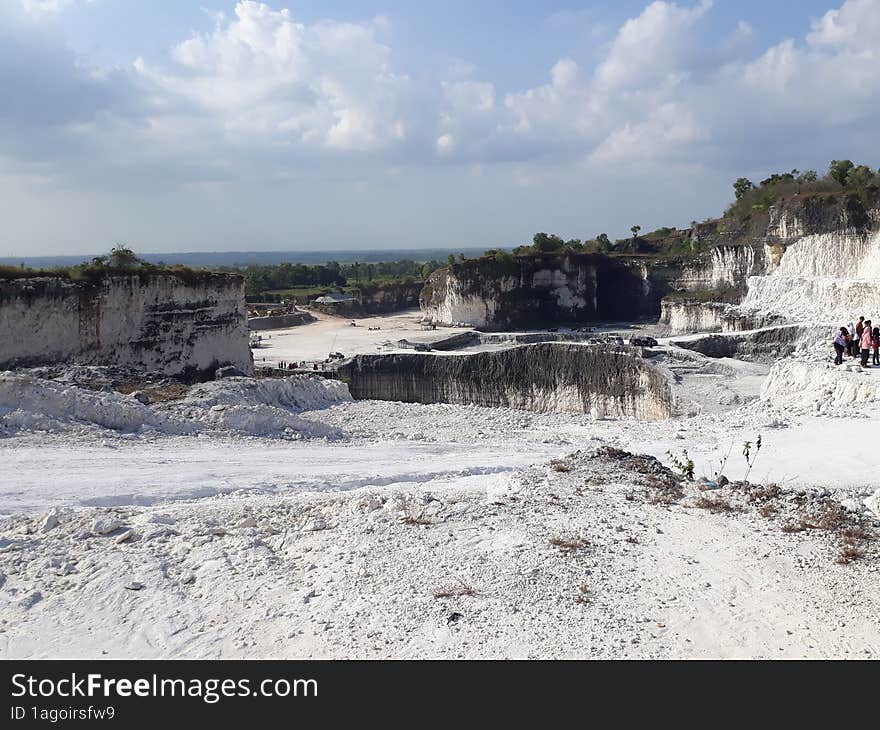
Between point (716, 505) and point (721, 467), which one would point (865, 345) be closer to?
point (721, 467)

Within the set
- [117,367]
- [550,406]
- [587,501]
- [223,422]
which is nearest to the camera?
[587,501]

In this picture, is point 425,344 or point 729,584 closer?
point 729,584

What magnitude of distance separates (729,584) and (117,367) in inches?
753

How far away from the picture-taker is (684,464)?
1188 cm

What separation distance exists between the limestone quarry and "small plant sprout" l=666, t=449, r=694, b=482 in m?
0.06

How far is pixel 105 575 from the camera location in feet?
22.6

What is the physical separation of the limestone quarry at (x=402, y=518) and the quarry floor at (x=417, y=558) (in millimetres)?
31

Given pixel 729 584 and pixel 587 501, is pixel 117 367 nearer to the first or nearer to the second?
pixel 587 501

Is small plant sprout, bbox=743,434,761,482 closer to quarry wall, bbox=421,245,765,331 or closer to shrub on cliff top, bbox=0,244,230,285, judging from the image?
shrub on cliff top, bbox=0,244,230,285

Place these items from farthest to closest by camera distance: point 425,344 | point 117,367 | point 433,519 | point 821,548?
1. point 425,344
2. point 117,367
3. point 433,519
4. point 821,548

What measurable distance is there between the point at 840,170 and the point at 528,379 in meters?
28.1

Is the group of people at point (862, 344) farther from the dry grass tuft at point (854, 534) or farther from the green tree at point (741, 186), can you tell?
the green tree at point (741, 186)

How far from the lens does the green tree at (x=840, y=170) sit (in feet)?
144
